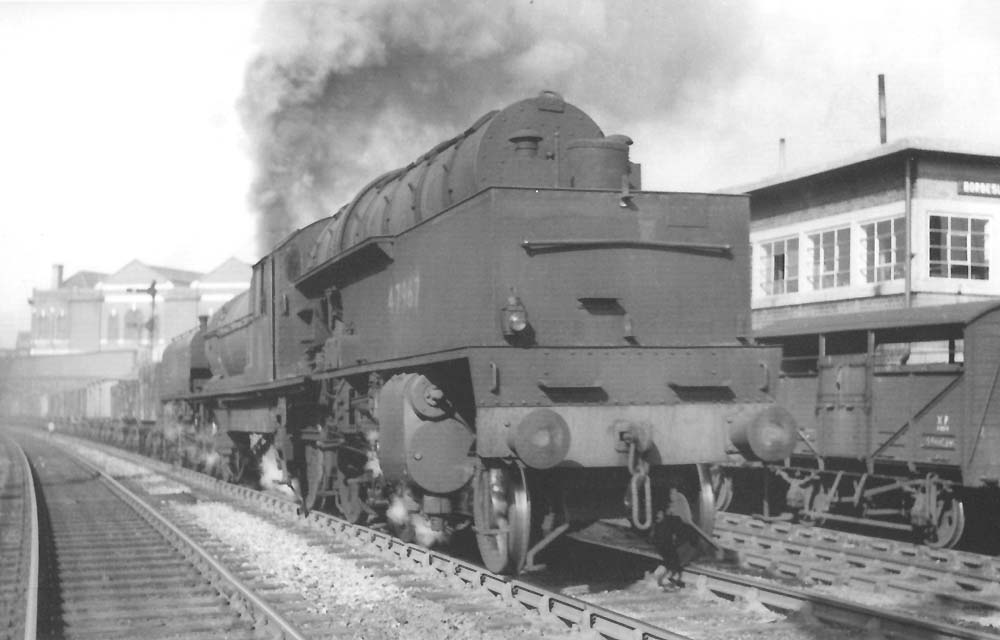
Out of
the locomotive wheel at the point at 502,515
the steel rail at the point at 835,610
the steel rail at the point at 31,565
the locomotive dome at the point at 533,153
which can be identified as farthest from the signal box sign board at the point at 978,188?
the steel rail at the point at 31,565

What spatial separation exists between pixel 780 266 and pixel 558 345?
639 inches

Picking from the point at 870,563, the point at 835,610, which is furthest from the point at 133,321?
the point at 835,610

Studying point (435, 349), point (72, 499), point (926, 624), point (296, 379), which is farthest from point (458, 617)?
point (72, 499)

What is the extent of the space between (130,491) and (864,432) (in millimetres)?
12872

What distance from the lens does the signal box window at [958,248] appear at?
769 inches

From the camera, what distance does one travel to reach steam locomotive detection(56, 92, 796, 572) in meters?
7.67

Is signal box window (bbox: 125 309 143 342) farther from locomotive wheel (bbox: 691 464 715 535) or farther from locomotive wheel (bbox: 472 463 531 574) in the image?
locomotive wheel (bbox: 691 464 715 535)

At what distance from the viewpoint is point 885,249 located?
20094mm

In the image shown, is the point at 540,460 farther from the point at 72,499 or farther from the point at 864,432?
the point at 72,499

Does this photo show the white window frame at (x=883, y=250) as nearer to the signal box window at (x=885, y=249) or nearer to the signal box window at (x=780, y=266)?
the signal box window at (x=885, y=249)

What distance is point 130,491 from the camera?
19.0 meters

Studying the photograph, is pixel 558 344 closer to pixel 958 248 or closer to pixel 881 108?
pixel 958 248

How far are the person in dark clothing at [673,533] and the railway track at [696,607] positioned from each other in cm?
16

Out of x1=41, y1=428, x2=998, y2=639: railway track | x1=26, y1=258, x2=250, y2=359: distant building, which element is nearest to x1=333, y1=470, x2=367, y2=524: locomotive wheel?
x1=41, y1=428, x2=998, y2=639: railway track
